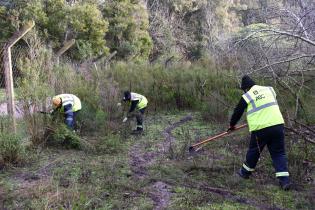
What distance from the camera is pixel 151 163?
6301mm

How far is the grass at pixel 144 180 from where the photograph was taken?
14.5 feet

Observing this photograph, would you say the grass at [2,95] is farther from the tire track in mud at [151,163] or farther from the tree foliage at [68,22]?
→ the tree foliage at [68,22]

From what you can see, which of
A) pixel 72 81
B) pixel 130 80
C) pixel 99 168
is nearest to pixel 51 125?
pixel 99 168

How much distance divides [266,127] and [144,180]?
6.26ft

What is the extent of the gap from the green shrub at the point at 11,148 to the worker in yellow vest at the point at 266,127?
356 centimetres

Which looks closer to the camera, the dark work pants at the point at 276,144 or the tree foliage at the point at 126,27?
the dark work pants at the point at 276,144

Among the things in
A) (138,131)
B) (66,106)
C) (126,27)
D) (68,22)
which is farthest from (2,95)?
(126,27)

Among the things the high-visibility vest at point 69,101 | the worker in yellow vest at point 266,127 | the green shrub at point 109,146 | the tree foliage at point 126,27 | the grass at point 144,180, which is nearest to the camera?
the grass at point 144,180

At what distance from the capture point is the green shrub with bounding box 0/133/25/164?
223 inches

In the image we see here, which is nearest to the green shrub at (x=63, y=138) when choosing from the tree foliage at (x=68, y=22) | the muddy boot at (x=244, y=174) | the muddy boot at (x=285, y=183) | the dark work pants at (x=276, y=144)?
the muddy boot at (x=244, y=174)

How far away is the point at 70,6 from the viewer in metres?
17.3

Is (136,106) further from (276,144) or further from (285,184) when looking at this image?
(285,184)

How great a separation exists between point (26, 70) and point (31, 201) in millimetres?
2876

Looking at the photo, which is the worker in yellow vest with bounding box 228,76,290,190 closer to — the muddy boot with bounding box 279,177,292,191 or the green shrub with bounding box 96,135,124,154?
the muddy boot with bounding box 279,177,292,191
